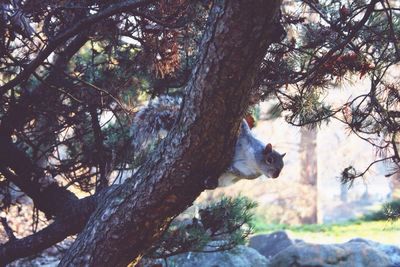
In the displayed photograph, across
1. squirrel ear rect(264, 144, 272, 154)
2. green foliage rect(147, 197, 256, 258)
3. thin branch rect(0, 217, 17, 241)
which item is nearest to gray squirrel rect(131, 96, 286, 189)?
squirrel ear rect(264, 144, 272, 154)

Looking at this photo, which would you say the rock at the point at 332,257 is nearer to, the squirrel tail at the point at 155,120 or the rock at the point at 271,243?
the squirrel tail at the point at 155,120

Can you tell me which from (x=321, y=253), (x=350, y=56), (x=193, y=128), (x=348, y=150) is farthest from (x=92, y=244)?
A: (x=348, y=150)

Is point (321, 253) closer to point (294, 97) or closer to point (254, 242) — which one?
point (294, 97)

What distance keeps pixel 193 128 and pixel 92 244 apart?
0.65 metres

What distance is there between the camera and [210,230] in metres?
3.04

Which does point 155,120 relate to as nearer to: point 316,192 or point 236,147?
point 236,147

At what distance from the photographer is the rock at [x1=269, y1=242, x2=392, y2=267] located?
13.3 ft

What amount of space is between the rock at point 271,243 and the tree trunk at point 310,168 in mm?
4581

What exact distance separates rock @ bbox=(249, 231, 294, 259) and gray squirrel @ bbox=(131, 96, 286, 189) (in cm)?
433

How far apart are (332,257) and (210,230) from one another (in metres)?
1.52

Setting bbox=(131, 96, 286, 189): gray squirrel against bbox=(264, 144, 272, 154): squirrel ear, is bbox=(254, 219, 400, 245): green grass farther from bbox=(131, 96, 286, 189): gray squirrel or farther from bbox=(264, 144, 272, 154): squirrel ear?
bbox=(264, 144, 272, 154): squirrel ear

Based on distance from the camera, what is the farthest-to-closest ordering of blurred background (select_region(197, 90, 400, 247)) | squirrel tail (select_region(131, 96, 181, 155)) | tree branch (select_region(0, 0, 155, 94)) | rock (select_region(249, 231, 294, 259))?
rock (select_region(249, 231, 294, 259)) < blurred background (select_region(197, 90, 400, 247)) < squirrel tail (select_region(131, 96, 181, 155)) < tree branch (select_region(0, 0, 155, 94))

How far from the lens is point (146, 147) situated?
2.76 m

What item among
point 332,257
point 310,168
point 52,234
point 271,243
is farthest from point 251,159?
point 310,168
